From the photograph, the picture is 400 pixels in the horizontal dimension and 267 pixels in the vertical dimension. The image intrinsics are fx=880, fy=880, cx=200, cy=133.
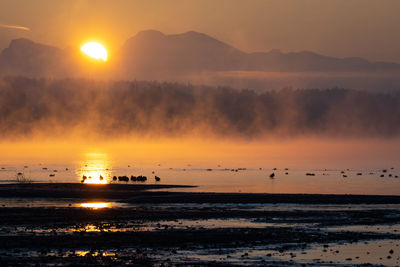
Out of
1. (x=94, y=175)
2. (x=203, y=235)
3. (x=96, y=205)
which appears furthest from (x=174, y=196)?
(x=94, y=175)

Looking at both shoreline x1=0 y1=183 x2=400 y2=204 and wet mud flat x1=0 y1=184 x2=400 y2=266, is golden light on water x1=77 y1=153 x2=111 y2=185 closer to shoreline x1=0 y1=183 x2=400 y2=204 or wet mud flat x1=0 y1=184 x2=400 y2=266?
shoreline x1=0 y1=183 x2=400 y2=204

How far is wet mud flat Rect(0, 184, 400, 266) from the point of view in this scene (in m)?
36.6

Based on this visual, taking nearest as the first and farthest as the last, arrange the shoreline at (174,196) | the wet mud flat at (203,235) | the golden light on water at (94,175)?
the wet mud flat at (203,235), the shoreline at (174,196), the golden light on water at (94,175)

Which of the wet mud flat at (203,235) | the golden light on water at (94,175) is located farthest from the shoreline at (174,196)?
the golden light on water at (94,175)

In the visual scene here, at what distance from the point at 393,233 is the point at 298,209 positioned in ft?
48.2

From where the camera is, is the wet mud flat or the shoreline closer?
the wet mud flat

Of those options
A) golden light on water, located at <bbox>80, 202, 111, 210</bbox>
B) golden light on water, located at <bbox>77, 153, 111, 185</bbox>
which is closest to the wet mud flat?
golden light on water, located at <bbox>80, 202, 111, 210</bbox>

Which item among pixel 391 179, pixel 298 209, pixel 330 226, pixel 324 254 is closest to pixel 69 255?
pixel 324 254

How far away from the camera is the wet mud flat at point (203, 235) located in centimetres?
3662

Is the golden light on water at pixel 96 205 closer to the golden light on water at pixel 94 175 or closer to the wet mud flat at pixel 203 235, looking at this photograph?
the wet mud flat at pixel 203 235

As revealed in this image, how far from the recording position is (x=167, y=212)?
5691cm

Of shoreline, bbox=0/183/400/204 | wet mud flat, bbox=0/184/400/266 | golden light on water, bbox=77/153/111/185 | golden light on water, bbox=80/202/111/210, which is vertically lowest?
wet mud flat, bbox=0/184/400/266

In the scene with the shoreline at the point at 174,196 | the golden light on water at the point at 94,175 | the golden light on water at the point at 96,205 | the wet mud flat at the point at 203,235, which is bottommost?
the wet mud flat at the point at 203,235

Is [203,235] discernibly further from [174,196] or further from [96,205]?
[174,196]
